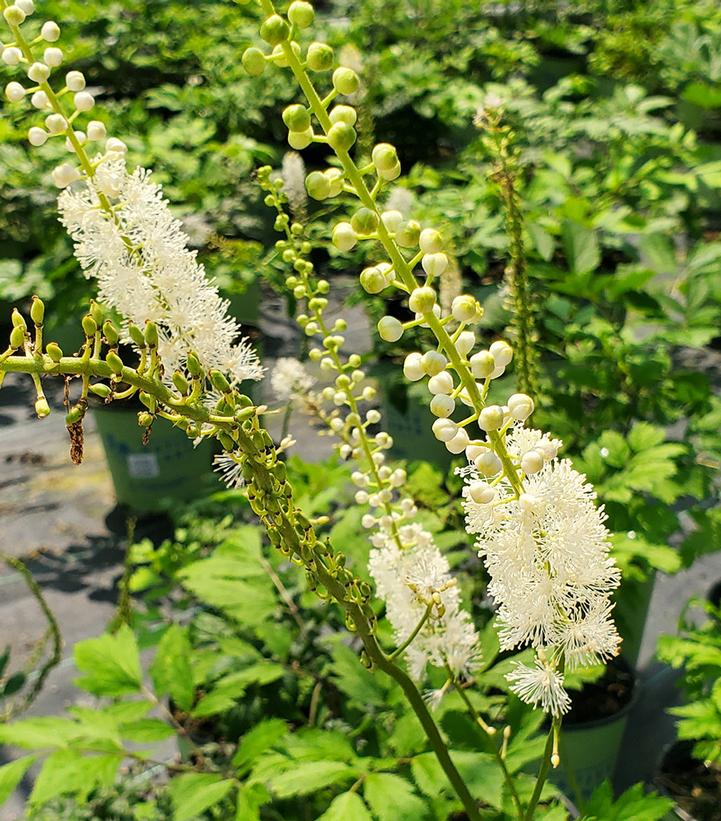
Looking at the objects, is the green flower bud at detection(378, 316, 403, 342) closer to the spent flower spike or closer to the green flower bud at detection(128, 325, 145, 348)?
the spent flower spike

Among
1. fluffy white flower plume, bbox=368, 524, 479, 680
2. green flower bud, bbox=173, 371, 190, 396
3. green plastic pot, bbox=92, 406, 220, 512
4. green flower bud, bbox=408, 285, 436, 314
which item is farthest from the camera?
green plastic pot, bbox=92, 406, 220, 512

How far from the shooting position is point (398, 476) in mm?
1082

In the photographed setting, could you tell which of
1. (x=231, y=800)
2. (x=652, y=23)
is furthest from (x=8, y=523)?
(x=652, y=23)

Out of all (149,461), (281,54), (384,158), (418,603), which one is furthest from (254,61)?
(149,461)

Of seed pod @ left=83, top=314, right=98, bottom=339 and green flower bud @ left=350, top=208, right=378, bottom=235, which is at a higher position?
green flower bud @ left=350, top=208, right=378, bottom=235

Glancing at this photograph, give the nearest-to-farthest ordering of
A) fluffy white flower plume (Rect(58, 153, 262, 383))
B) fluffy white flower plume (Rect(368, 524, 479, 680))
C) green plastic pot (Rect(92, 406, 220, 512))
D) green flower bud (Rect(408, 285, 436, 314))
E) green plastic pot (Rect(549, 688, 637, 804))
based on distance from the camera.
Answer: green flower bud (Rect(408, 285, 436, 314))
fluffy white flower plume (Rect(58, 153, 262, 383))
fluffy white flower plume (Rect(368, 524, 479, 680))
green plastic pot (Rect(549, 688, 637, 804))
green plastic pot (Rect(92, 406, 220, 512))

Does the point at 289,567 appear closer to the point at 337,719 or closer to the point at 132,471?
the point at 337,719

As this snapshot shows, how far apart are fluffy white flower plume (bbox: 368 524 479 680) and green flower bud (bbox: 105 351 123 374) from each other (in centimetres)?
46

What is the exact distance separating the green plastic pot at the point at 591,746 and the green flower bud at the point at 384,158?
136cm

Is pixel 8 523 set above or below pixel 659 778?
below

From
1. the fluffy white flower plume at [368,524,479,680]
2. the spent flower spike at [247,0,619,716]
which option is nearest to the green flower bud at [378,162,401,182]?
the spent flower spike at [247,0,619,716]

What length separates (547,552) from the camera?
753 millimetres

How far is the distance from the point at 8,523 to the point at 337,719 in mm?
1940

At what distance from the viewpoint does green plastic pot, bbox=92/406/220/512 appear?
285 centimetres
